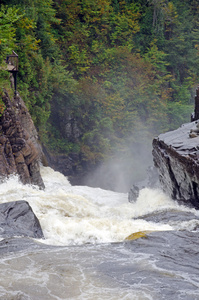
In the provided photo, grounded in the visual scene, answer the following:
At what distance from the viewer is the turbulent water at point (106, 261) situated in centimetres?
539

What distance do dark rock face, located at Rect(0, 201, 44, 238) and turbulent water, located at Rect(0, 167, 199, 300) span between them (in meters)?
0.38

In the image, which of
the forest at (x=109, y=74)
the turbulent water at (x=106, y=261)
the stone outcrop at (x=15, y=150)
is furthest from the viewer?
the forest at (x=109, y=74)

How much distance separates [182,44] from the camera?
117ft

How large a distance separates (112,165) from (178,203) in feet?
51.0

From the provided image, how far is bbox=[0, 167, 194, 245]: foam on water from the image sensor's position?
348 inches

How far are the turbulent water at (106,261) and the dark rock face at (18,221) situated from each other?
0.38 m

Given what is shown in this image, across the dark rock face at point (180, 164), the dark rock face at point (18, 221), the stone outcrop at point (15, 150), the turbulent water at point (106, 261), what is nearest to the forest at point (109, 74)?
the stone outcrop at point (15, 150)

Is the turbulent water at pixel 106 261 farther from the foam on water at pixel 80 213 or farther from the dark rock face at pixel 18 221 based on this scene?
the dark rock face at pixel 18 221

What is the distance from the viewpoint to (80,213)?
12195mm

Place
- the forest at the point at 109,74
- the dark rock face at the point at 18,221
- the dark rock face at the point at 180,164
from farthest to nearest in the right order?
the forest at the point at 109,74 < the dark rock face at the point at 180,164 < the dark rock face at the point at 18,221

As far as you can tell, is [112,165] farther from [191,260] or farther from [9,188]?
[191,260]

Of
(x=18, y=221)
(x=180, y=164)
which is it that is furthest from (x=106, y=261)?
(x=180, y=164)

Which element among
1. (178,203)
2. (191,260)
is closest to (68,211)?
(178,203)

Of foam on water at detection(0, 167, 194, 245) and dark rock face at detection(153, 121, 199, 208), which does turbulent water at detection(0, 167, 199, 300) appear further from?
dark rock face at detection(153, 121, 199, 208)
